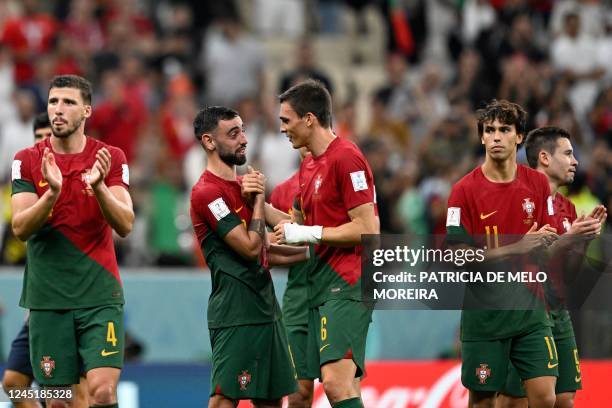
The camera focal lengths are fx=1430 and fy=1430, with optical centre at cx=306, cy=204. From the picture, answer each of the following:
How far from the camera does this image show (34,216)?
9742mm

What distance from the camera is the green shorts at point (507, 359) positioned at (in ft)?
34.1

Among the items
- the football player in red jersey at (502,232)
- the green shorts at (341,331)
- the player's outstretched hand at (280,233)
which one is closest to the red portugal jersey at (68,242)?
the player's outstretched hand at (280,233)

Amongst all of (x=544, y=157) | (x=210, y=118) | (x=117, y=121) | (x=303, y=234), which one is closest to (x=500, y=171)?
(x=544, y=157)

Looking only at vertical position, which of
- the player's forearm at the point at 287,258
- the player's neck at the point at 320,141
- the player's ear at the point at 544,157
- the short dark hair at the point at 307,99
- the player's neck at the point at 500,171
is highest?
the short dark hair at the point at 307,99

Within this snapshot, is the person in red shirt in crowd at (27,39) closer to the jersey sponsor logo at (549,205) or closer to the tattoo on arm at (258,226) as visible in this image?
the tattoo on arm at (258,226)

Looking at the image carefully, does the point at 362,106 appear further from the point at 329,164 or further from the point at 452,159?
the point at 329,164

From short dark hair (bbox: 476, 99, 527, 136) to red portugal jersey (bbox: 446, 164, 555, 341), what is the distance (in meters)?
0.36

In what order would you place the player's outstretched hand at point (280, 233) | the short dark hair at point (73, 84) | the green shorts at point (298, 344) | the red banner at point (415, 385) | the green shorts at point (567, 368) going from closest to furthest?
the player's outstretched hand at point (280, 233)
the short dark hair at point (73, 84)
the green shorts at point (567, 368)
the green shorts at point (298, 344)
the red banner at point (415, 385)

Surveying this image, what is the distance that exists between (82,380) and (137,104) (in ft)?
29.2

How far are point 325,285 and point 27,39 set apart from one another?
34.8ft

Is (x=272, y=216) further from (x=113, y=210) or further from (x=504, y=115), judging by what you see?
(x=504, y=115)

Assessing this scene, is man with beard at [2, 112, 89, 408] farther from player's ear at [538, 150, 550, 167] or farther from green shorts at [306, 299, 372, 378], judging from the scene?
player's ear at [538, 150, 550, 167]

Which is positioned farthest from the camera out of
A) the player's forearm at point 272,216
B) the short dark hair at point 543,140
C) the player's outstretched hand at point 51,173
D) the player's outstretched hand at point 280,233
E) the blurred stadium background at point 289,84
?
the blurred stadium background at point 289,84

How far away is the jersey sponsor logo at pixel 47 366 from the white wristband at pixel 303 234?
190 cm
